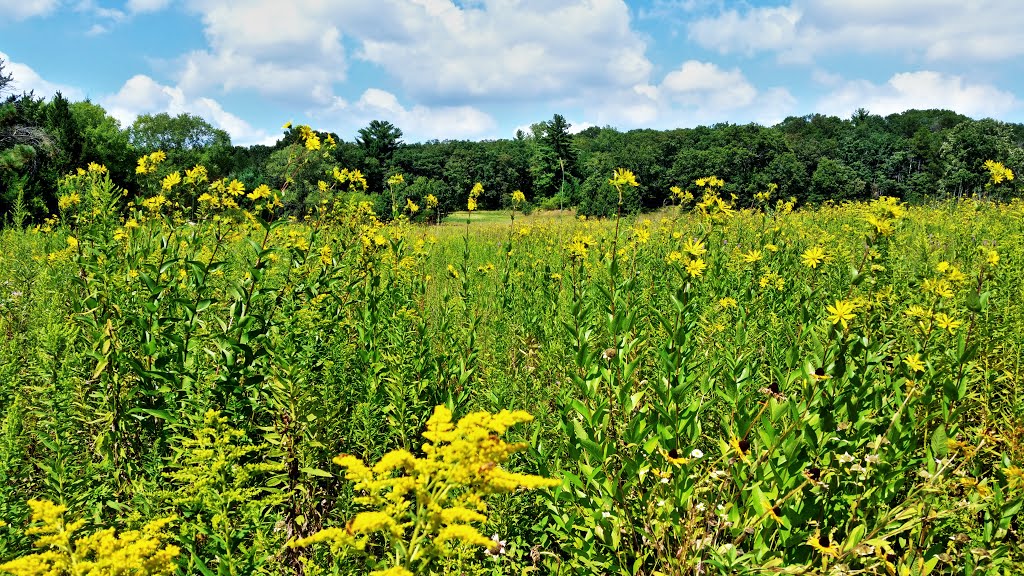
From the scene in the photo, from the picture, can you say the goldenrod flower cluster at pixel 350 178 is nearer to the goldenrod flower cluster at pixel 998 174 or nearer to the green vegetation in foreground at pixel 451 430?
the green vegetation in foreground at pixel 451 430

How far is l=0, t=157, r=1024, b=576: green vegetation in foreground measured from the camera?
5.30 ft

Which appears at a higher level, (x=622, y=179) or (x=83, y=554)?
(x=622, y=179)

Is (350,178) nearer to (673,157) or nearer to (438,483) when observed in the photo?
(438,483)

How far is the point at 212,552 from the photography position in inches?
64.9

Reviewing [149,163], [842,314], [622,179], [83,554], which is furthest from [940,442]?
[149,163]

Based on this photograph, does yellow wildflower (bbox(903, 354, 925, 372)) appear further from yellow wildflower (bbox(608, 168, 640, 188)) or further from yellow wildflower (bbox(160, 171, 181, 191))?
yellow wildflower (bbox(160, 171, 181, 191))

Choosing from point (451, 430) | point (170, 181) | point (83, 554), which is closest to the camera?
point (83, 554)

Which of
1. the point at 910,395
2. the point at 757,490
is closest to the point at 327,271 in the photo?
the point at 757,490

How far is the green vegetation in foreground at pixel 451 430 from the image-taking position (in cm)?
162

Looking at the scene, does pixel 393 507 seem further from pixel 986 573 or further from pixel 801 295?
pixel 801 295

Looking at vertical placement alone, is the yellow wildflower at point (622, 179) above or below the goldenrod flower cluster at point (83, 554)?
above

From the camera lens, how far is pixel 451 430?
1312mm

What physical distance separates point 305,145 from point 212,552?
250 centimetres

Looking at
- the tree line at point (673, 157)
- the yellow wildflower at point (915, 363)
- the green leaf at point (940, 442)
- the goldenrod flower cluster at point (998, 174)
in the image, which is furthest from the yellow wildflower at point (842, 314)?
the tree line at point (673, 157)
